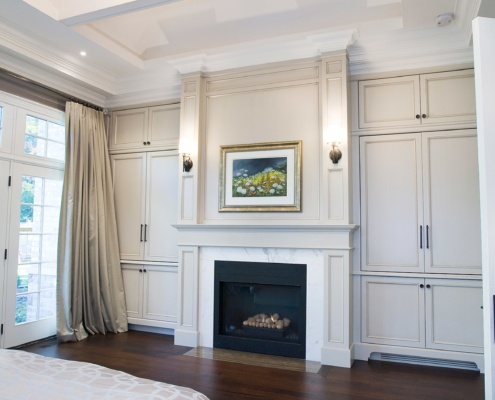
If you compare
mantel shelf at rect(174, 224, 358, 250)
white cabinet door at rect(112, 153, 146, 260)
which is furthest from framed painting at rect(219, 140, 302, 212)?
white cabinet door at rect(112, 153, 146, 260)

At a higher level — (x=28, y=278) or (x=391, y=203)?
(x=391, y=203)

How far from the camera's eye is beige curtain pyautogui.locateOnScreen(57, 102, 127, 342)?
430cm

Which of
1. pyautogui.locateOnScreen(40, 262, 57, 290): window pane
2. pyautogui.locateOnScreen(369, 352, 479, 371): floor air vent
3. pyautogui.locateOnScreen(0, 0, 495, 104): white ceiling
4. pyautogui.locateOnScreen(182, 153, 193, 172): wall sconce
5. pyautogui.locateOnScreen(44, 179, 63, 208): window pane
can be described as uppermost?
pyautogui.locateOnScreen(0, 0, 495, 104): white ceiling

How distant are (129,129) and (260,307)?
266 cm

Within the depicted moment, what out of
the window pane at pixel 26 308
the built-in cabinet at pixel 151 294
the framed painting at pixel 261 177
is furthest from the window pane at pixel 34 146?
the framed painting at pixel 261 177

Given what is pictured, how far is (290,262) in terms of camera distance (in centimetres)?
393

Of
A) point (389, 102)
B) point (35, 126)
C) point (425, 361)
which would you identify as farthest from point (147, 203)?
point (425, 361)

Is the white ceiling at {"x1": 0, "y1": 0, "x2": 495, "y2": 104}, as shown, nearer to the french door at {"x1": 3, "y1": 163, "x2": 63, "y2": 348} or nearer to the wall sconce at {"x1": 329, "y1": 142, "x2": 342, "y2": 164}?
the wall sconce at {"x1": 329, "y1": 142, "x2": 342, "y2": 164}

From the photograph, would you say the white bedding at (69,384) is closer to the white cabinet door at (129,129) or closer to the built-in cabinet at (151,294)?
the built-in cabinet at (151,294)

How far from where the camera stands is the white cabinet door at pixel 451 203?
11.9 ft

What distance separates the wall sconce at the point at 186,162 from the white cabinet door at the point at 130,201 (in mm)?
779

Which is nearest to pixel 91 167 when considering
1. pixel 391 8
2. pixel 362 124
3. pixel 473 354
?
pixel 362 124

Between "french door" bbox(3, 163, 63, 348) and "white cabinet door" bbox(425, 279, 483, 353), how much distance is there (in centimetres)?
383

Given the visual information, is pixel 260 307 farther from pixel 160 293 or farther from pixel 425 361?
pixel 425 361
